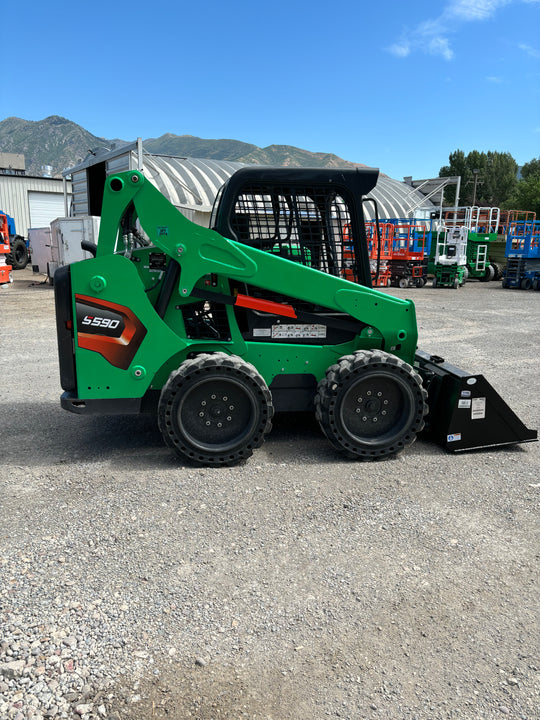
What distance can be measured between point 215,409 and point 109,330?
40.0 inches

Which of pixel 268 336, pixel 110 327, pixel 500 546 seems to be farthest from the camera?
pixel 268 336

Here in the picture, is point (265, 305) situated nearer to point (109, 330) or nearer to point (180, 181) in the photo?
point (109, 330)

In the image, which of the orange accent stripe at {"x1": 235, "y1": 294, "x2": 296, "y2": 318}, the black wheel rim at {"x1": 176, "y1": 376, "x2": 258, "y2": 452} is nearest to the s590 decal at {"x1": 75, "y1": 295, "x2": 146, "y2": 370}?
the black wheel rim at {"x1": 176, "y1": 376, "x2": 258, "y2": 452}

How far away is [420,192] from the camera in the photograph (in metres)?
37.8

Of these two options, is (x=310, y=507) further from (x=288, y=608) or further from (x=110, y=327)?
(x=110, y=327)

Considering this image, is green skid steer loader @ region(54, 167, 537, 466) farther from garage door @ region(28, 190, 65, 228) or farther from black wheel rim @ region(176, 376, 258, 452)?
garage door @ region(28, 190, 65, 228)

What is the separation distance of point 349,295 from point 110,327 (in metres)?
1.91

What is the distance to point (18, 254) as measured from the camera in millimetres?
27609

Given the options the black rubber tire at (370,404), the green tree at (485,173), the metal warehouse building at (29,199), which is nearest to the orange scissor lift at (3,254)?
the metal warehouse building at (29,199)

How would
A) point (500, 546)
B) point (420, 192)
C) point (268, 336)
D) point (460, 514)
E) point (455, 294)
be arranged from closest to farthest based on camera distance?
point (500, 546), point (460, 514), point (268, 336), point (455, 294), point (420, 192)

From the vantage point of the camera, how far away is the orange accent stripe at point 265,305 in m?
4.62

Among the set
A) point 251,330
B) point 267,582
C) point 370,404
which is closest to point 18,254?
point 251,330

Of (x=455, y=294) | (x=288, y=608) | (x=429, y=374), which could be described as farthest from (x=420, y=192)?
(x=288, y=608)

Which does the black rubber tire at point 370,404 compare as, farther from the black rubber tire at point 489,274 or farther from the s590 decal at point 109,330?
the black rubber tire at point 489,274
